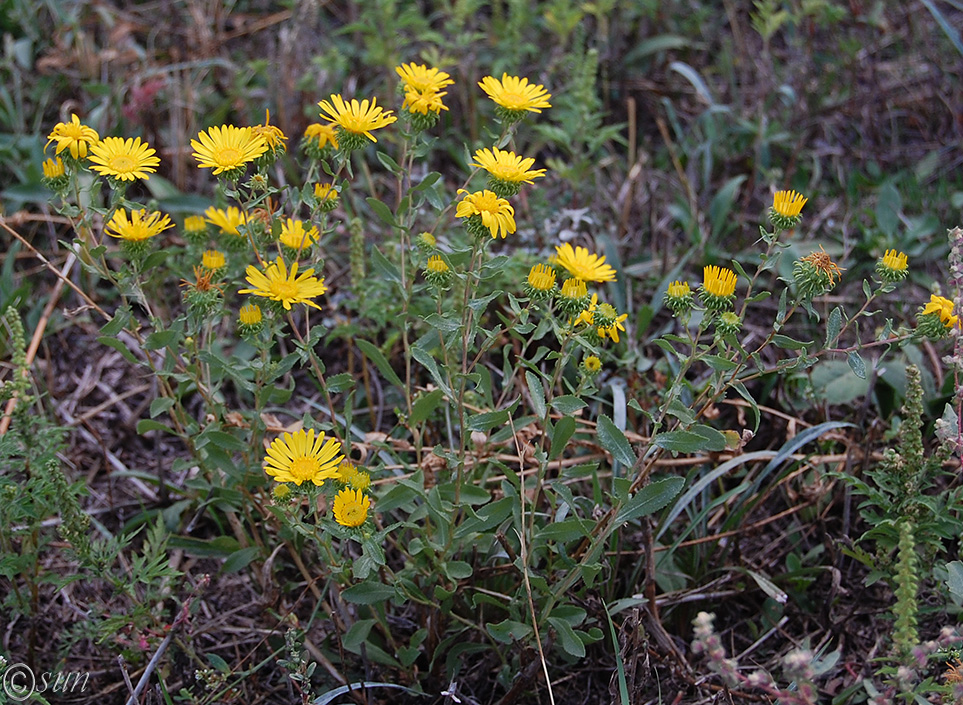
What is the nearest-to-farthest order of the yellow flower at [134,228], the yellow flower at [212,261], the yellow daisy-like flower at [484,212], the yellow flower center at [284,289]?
the yellow daisy-like flower at [484,212] < the yellow flower center at [284,289] < the yellow flower at [134,228] < the yellow flower at [212,261]

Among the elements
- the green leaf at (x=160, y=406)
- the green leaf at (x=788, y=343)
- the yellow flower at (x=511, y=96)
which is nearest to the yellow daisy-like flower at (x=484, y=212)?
the yellow flower at (x=511, y=96)

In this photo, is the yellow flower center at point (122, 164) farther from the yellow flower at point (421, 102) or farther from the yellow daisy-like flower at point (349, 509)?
the yellow daisy-like flower at point (349, 509)

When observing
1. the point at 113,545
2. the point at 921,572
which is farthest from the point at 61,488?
the point at 921,572

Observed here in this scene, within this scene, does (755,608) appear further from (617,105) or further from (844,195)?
(617,105)

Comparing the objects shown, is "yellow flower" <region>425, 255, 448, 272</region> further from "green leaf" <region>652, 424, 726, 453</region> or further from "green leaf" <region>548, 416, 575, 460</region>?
"green leaf" <region>652, 424, 726, 453</region>

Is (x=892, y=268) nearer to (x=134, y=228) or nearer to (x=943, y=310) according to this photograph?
(x=943, y=310)

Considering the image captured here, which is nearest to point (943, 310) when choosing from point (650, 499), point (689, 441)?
point (689, 441)

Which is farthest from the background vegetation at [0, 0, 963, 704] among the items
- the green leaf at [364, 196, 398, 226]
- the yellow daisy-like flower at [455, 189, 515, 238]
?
the yellow daisy-like flower at [455, 189, 515, 238]
